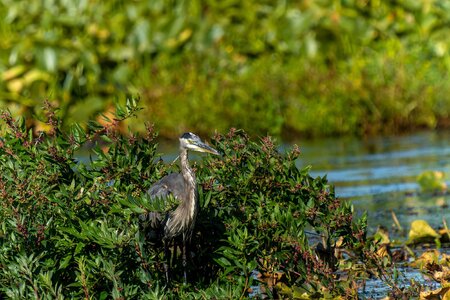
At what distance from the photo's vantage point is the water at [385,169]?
11094 mm

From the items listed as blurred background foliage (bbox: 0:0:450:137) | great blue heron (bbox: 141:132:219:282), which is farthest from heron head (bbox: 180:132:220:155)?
blurred background foliage (bbox: 0:0:450:137)

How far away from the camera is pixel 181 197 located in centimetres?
632

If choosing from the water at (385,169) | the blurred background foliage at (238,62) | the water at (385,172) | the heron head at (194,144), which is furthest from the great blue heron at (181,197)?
the blurred background foliage at (238,62)

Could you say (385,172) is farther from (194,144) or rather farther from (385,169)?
(194,144)

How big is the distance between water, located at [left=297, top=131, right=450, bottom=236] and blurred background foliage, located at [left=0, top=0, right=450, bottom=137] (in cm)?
63

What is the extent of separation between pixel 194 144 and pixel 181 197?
1.09ft

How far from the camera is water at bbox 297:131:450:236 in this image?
36.4ft

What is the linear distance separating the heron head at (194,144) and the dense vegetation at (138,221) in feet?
0.60

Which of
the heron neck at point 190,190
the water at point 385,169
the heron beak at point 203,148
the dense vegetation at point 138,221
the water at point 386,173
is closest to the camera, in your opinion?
the dense vegetation at point 138,221

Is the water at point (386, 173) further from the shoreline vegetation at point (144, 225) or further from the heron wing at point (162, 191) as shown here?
the heron wing at point (162, 191)

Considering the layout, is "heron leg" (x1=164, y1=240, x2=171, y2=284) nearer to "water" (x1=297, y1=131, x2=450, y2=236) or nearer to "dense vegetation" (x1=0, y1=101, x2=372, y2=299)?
"dense vegetation" (x1=0, y1=101, x2=372, y2=299)

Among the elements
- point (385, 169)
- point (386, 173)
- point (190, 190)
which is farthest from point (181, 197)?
point (385, 169)

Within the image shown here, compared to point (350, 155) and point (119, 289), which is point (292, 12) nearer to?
point (350, 155)

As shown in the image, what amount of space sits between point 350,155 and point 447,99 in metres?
2.31
